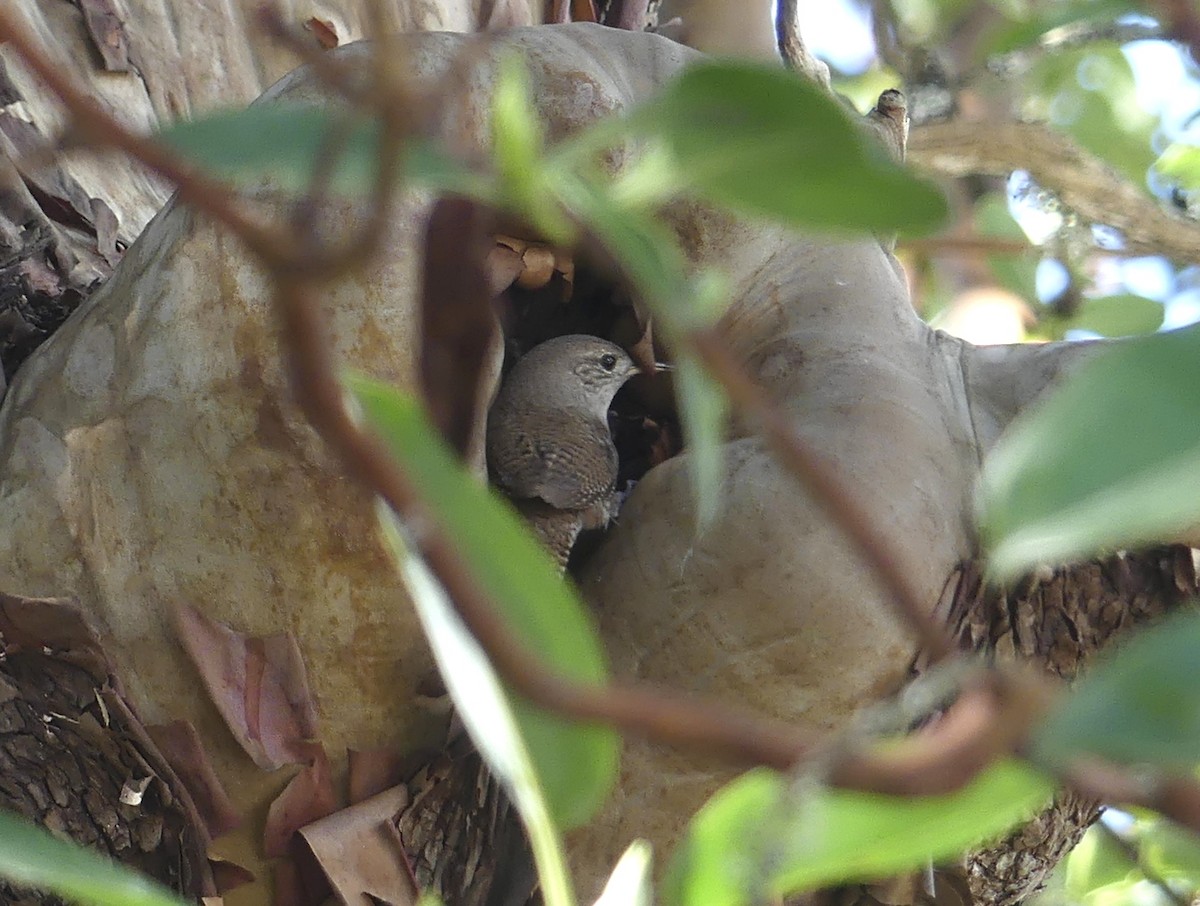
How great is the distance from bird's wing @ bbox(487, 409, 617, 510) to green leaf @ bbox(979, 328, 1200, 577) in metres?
0.87

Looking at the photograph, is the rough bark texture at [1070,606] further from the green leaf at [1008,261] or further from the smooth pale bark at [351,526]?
the green leaf at [1008,261]

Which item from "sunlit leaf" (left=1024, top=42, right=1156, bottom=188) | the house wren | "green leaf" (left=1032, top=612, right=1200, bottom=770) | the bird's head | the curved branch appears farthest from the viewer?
the curved branch

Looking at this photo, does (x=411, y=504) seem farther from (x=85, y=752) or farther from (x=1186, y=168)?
(x=1186, y=168)

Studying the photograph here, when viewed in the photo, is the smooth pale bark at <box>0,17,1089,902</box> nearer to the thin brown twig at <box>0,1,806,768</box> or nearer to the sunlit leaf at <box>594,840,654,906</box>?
the sunlit leaf at <box>594,840,654,906</box>

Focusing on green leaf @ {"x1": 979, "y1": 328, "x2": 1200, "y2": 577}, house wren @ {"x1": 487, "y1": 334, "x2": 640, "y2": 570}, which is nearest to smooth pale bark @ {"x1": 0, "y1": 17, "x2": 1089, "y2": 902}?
house wren @ {"x1": 487, "y1": 334, "x2": 640, "y2": 570}

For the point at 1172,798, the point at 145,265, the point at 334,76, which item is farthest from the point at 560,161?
the point at 145,265

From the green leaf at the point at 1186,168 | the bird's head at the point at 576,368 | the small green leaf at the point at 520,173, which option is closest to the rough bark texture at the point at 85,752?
the bird's head at the point at 576,368

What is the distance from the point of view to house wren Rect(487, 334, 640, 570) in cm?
113

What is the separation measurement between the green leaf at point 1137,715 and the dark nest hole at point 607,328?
3.01ft

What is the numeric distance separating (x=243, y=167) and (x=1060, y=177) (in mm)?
2392

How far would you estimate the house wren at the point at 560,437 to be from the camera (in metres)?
1.13

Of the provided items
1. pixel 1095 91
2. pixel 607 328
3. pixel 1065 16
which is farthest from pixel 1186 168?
pixel 1065 16

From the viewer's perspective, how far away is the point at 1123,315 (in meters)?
1.77

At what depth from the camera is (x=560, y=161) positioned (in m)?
0.28
